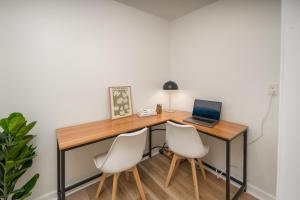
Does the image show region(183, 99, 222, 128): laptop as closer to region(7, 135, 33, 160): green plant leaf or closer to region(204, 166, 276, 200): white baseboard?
region(204, 166, 276, 200): white baseboard

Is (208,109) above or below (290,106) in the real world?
below

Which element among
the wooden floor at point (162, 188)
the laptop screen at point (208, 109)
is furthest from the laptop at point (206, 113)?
the wooden floor at point (162, 188)

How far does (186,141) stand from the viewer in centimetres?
156

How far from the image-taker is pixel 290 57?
832mm

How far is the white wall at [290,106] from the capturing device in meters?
0.81

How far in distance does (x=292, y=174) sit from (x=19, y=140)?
1947 mm

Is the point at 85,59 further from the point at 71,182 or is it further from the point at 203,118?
the point at 203,118

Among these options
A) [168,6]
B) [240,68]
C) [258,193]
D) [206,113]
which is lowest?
[258,193]

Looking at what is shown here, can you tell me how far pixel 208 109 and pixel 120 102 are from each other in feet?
4.05

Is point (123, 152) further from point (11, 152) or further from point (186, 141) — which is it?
point (11, 152)

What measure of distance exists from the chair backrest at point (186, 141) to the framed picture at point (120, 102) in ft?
2.45

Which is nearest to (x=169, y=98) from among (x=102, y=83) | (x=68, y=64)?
(x=102, y=83)

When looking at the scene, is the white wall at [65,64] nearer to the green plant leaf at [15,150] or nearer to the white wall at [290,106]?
the green plant leaf at [15,150]

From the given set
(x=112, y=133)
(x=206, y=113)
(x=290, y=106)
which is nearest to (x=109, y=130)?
(x=112, y=133)
